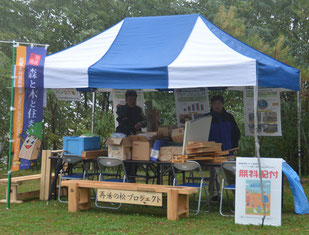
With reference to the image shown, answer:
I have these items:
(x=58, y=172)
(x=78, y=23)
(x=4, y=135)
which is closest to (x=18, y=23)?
(x=78, y=23)

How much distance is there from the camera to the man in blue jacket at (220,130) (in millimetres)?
7707

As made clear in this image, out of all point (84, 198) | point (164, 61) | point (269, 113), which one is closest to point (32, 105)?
point (84, 198)

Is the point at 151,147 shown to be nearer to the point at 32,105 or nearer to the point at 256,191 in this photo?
the point at 256,191

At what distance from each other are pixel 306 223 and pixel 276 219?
1.58 ft

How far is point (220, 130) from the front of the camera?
7707mm

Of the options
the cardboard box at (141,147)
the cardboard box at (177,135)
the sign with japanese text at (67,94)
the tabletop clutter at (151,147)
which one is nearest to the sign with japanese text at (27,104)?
the tabletop clutter at (151,147)

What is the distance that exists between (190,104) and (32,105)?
2.97m

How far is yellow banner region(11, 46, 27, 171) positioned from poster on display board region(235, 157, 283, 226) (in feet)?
10.4

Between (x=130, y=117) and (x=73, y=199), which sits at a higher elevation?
(x=130, y=117)

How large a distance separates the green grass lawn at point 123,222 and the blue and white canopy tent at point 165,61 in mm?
989

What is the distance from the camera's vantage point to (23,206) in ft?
24.3

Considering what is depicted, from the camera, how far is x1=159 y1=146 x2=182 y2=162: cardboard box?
674 centimetres

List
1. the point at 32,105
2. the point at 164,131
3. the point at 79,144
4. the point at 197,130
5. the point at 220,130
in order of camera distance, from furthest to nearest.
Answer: the point at 220,130 → the point at 164,131 → the point at 79,144 → the point at 32,105 → the point at 197,130

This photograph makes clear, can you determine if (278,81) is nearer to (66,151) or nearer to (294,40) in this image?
(66,151)
